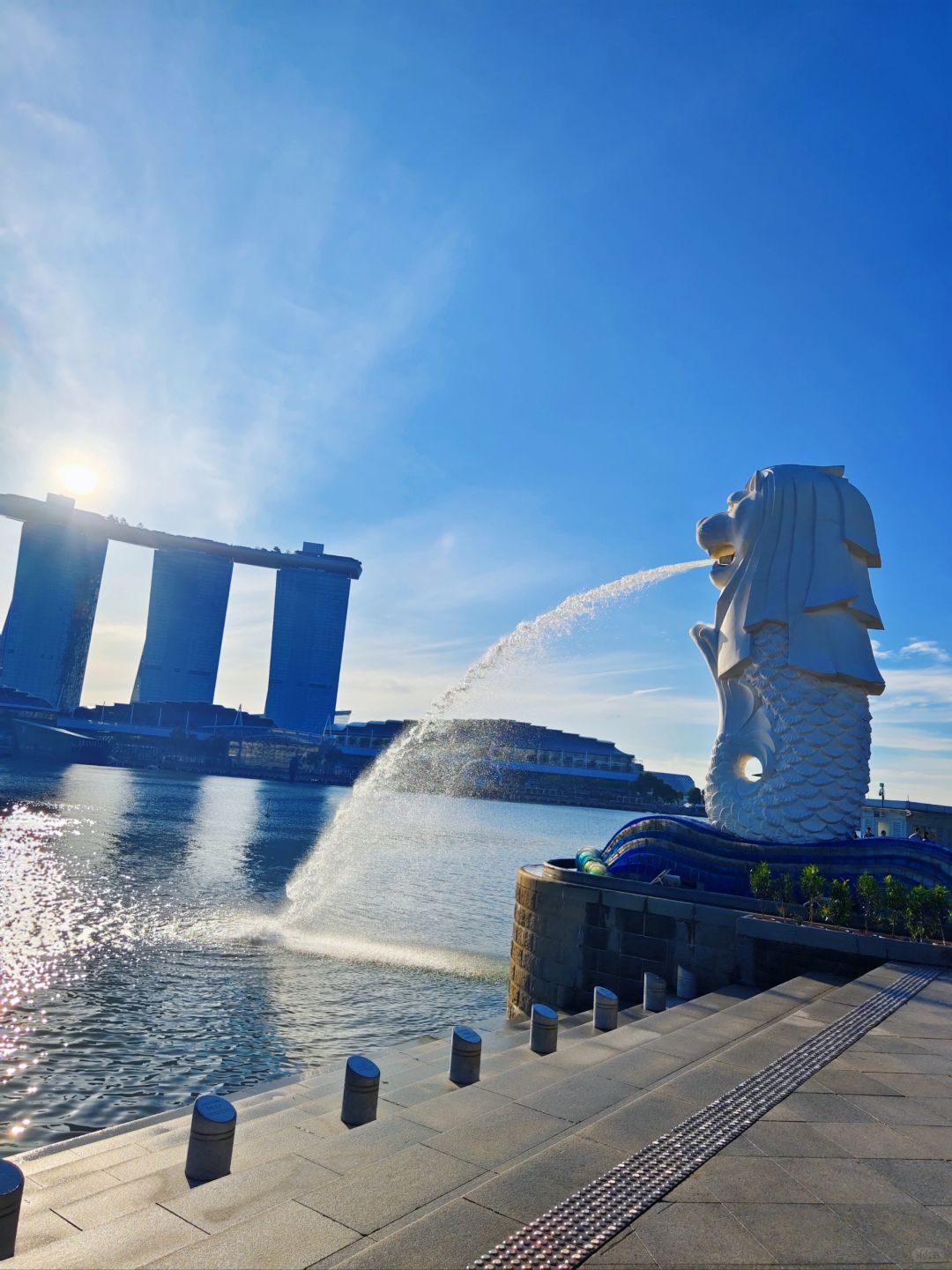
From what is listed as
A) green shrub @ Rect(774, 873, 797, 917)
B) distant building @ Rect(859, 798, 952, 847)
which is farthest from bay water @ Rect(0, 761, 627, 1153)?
distant building @ Rect(859, 798, 952, 847)

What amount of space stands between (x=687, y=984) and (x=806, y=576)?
26.6 ft

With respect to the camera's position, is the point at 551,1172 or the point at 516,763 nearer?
the point at 551,1172

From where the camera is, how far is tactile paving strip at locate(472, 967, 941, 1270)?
358cm

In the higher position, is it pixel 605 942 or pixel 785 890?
Result: pixel 785 890

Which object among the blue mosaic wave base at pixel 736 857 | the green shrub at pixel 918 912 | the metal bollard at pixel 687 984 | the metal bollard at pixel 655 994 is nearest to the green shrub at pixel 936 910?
the green shrub at pixel 918 912

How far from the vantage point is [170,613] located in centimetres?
16662

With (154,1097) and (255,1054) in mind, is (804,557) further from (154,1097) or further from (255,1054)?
(154,1097)

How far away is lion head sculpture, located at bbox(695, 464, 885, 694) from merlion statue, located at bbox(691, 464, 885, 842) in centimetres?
2

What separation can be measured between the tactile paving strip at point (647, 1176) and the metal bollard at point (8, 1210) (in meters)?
2.56

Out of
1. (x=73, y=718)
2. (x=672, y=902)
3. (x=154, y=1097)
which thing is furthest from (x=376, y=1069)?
(x=73, y=718)

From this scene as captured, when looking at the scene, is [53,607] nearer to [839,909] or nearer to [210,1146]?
[839,909]

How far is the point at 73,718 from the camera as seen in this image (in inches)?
5344

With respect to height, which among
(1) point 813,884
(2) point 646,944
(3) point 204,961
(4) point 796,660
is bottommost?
(3) point 204,961

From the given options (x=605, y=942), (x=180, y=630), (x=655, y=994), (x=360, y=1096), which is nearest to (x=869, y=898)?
(x=655, y=994)
